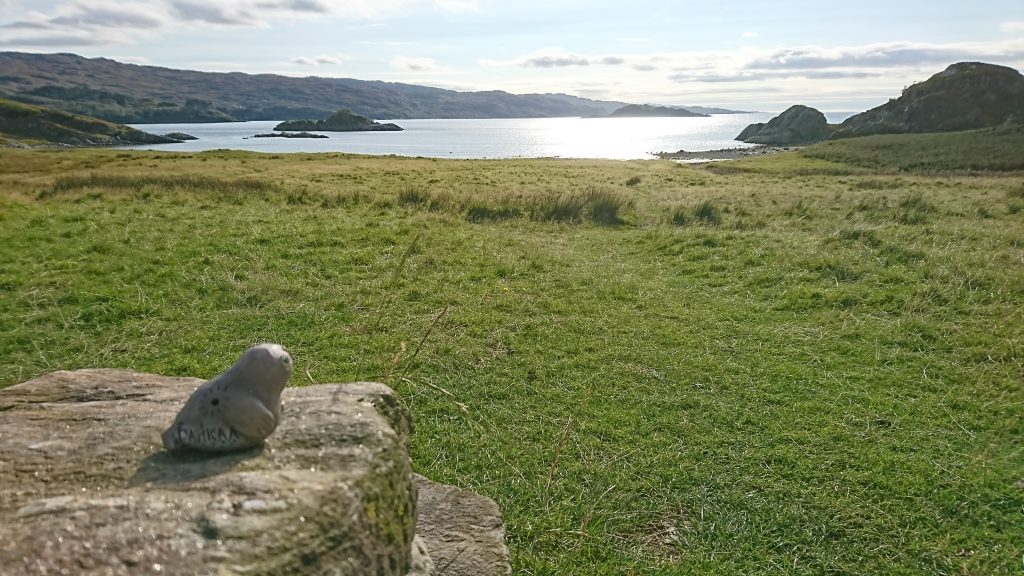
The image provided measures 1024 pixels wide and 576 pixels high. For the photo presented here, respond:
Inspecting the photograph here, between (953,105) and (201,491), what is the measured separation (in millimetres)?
141673

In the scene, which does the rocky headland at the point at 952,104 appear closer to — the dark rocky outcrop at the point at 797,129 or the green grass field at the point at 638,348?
the dark rocky outcrop at the point at 797,129

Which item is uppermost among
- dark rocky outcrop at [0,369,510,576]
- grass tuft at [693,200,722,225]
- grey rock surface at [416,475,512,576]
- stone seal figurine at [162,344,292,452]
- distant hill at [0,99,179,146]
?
distant hill at [0,99,179,146]

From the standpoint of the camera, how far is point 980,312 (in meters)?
10.1

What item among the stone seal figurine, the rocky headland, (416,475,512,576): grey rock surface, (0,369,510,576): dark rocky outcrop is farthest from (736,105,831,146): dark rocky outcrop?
the stone seal figurine

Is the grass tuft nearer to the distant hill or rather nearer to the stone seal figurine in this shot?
the stone seal figurine

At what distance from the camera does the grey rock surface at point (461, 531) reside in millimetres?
4574

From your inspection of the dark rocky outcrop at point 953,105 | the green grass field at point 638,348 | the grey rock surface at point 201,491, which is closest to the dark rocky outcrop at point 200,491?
the grey rock surface at point 201,491

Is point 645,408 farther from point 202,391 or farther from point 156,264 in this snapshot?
point 156,264

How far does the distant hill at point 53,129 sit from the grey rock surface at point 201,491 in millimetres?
133566

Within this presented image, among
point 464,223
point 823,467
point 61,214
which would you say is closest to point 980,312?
point 823,467

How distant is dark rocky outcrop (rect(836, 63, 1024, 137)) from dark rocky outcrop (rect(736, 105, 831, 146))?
15.7 meters

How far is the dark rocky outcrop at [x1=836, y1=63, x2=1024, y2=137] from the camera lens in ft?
367

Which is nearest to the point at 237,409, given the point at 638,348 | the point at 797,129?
the point at 638,348

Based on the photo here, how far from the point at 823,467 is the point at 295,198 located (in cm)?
2044
